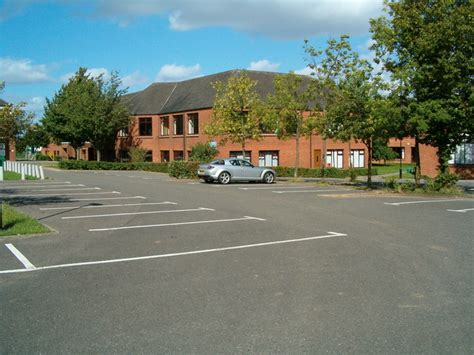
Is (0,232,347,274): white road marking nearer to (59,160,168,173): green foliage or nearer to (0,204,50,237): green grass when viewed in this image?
(0,204,50,237): green grass

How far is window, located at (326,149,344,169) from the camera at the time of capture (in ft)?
166

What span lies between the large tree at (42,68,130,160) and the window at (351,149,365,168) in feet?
75.2

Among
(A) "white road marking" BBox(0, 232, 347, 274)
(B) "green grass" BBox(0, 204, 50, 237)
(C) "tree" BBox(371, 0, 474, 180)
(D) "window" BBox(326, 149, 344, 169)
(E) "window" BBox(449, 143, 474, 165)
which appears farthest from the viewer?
(D) "window" BBox(326, 149, 344, 169)

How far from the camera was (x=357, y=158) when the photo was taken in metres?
52.9

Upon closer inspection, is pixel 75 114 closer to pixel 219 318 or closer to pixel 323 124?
pixel 323 124

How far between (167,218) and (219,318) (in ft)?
27.5

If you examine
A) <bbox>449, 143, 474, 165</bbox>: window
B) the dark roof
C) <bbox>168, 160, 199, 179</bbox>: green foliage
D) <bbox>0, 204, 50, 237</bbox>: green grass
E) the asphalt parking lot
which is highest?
the dark roof

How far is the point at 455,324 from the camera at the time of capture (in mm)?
5199

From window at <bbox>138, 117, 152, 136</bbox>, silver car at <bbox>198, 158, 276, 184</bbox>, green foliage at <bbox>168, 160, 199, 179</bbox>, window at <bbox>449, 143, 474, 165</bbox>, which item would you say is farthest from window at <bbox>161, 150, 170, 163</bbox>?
window at <bbox>449, 143, 474, 165</bbox>

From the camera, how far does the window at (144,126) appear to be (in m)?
56.3

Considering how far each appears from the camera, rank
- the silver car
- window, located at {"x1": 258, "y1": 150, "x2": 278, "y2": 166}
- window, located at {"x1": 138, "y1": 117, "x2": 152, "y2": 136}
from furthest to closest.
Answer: window, located at {"x1": 138, "y1": 117, "x2": 152, "y2": 136}
window, located at {"x1": 258, "y1": 150, "x2": 278, "y2": 166}
the silver car

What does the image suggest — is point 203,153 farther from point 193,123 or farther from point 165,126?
point 165,126

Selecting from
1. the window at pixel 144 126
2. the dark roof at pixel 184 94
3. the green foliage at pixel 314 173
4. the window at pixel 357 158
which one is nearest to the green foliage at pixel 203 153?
the green foliage at pixel 314 173

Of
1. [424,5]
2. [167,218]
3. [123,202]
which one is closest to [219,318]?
[167,218]
